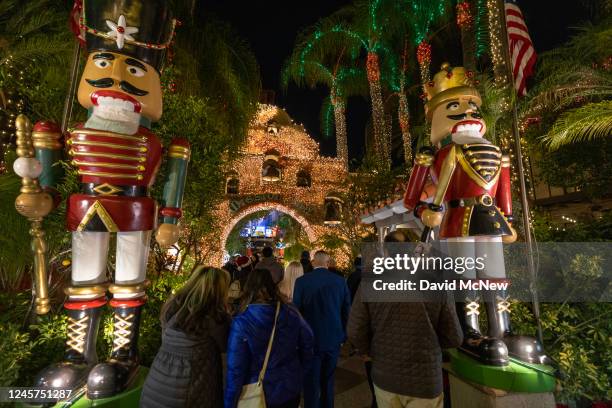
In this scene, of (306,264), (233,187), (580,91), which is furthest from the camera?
(233,187)

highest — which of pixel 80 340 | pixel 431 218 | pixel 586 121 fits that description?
pixel 586 121

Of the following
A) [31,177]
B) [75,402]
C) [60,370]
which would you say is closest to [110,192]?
[31,177]

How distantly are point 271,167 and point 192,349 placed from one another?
11.8 metres

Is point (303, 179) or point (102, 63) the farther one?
point (303, 179)

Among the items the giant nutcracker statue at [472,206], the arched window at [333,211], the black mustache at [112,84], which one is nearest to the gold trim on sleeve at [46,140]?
the black mustache at [112,84]

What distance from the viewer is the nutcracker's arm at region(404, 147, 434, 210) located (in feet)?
12.0

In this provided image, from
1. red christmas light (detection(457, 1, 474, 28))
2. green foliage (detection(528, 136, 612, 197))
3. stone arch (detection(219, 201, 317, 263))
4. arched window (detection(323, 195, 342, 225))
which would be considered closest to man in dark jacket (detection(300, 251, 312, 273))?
arched window (detection(323, 195, 342, 225))

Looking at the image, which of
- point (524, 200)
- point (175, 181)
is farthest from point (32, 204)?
point (524, 200)

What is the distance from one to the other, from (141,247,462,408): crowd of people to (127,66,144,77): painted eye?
1.86m

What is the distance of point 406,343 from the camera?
212 centimetres

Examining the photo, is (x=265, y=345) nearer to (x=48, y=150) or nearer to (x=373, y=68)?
(x=48, y=150)

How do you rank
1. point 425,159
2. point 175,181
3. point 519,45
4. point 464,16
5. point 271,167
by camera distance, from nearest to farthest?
point 175,181 → point 425,159 → point 519,45 → point 464,16 → point 271,167

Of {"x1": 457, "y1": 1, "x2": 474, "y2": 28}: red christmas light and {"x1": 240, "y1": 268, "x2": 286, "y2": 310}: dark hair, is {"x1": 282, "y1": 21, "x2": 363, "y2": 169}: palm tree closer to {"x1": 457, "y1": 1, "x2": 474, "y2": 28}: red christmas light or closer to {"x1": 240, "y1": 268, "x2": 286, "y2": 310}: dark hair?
{"x1": 457, "y1": 1, "x2": 474, "y2": 28}: red christmas light

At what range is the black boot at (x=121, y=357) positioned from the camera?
2.64 meters
